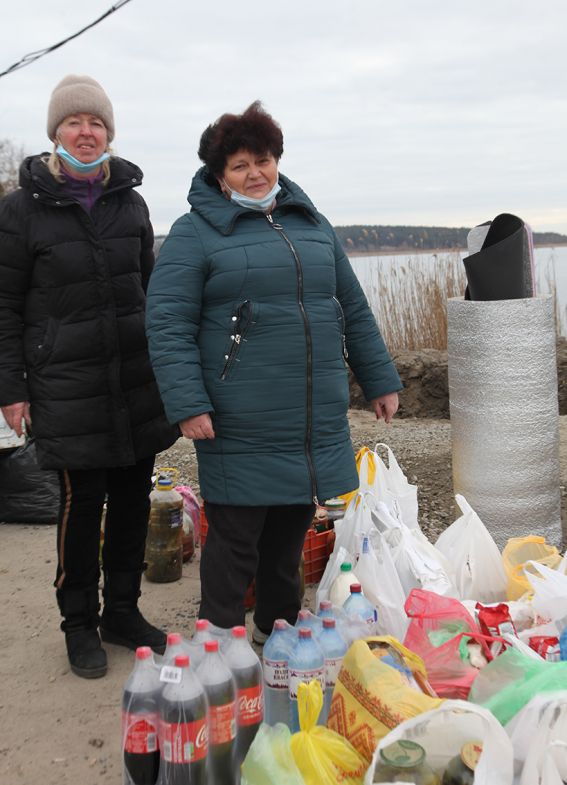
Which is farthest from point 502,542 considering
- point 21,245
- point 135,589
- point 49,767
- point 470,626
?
point 21,245

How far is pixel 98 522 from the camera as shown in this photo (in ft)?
10.6

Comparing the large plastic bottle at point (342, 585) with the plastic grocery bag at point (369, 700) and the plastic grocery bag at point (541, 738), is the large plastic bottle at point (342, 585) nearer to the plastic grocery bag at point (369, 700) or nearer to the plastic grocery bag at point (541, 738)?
the plastic grocery bag at point (369, 700)

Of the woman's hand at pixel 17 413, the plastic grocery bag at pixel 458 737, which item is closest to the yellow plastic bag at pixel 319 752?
the plastic grocery bag at pixel 458 737

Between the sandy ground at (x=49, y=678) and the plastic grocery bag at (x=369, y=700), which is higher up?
the plastic grocery bag at (x=369, y=700)

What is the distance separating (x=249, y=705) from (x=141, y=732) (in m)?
0.32

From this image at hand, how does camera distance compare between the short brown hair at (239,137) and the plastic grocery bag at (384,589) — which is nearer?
the short brown hair at (239,137)

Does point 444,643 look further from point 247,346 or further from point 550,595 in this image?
point 247,346

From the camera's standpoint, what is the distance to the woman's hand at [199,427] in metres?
2.79

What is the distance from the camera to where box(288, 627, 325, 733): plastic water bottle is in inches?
96.7

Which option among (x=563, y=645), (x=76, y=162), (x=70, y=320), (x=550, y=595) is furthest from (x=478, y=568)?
(x=76, y=162)

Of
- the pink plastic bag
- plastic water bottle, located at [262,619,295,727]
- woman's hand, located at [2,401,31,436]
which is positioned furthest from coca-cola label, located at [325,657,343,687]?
woman's hand, located at [2,401,31,436]

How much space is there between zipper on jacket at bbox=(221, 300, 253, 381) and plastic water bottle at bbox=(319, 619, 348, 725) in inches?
34.8

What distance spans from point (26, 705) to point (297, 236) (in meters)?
1.94

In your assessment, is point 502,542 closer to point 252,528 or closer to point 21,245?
point 252,528
